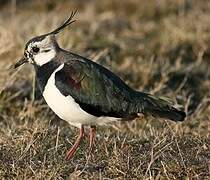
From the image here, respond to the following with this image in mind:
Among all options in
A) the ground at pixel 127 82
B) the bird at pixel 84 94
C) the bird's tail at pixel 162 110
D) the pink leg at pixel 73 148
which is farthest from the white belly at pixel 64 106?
the bird's tail at pixel 162 110

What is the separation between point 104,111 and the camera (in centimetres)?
504

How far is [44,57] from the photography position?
5.23 meters

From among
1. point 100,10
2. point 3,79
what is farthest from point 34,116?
point 100,10

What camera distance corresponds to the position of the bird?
4.96 meters

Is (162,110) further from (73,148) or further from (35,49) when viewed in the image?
(35,49)

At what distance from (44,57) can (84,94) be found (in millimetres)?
439

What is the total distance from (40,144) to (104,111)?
1.92 feet

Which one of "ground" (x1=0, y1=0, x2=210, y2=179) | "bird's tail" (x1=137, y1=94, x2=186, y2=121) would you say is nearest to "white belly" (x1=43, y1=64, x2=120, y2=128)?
"ground" (x1=0, y1=0, x2=210, y2=179)

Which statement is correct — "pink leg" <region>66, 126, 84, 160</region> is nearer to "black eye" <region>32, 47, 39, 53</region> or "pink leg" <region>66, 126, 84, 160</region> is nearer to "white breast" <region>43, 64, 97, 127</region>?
"white breast" <region>43, 64, 97, 127</region>

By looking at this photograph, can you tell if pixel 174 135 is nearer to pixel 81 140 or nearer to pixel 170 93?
pixel 81 140

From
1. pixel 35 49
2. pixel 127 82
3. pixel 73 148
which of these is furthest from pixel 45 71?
pixel 127 82

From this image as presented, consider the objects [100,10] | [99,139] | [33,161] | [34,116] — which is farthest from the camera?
[100,10]

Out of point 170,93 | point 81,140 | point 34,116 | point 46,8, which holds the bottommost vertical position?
point 46,8

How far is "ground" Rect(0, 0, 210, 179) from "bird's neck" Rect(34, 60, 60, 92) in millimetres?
454
